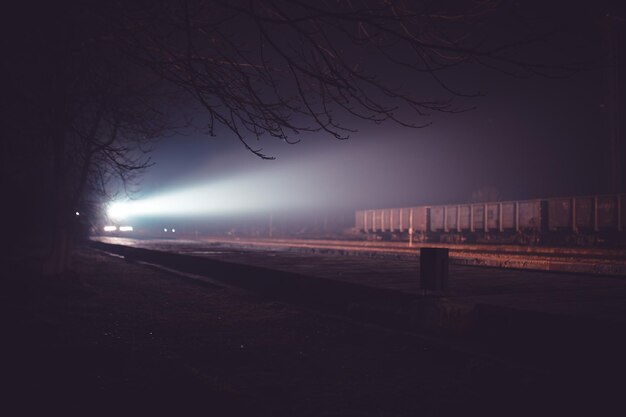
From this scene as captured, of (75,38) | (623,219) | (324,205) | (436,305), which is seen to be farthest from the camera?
(324,205)

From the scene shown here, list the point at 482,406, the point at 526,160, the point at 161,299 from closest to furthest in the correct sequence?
1. the point at 482,406
2. the point at 161,299
3. the point at 526,160

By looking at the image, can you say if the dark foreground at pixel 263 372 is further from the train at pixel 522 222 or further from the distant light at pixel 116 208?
the distant light at pixel 116 208

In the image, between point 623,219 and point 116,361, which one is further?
point 623,219

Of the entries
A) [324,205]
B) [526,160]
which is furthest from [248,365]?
[324,205]

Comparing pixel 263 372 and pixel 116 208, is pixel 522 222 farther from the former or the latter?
pixel 116 208

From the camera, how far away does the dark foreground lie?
407 cm

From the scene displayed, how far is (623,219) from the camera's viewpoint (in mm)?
22906

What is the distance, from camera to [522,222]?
29.1 m

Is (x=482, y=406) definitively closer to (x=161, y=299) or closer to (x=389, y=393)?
(x=389, y=393)

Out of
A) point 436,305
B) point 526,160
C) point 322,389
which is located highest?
point 526,160

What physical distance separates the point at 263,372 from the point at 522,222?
88.3 feet

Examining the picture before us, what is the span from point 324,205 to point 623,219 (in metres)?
62.7

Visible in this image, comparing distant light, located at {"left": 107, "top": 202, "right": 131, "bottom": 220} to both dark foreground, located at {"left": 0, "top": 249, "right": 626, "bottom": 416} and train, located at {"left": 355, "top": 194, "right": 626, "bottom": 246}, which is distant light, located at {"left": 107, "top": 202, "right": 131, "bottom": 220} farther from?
dark foreground, located at {"left": 0, "top": 249, "right": 626, "bottom": 416}

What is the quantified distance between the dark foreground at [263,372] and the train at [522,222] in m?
20.9
